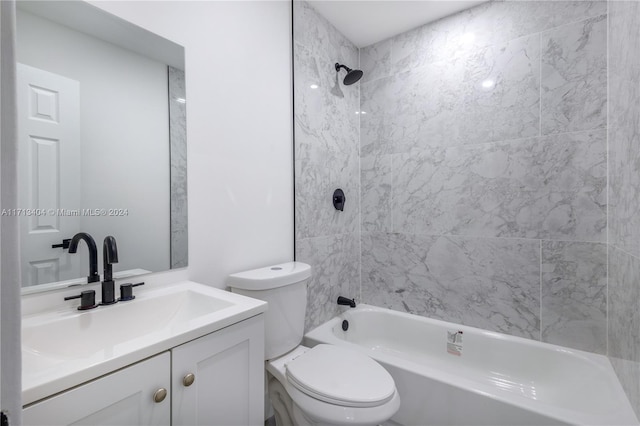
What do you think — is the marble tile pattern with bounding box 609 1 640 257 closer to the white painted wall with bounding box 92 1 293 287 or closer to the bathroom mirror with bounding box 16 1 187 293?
the white painted wall with bounding box 92 1 293 287

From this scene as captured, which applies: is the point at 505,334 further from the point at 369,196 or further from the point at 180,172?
the point at 180,172

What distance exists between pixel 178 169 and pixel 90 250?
444 mm

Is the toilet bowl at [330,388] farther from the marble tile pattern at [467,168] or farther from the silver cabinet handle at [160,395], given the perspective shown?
the silver cabinet handle at [160,395]

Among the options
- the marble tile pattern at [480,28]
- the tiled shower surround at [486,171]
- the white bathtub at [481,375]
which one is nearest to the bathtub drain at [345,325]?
the white bathtub at [481,375]

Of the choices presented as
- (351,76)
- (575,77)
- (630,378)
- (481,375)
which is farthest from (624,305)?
(351,76)

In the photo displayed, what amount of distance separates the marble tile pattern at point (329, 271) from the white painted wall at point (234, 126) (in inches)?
8.0

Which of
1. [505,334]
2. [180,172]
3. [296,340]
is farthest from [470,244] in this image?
[180,172]

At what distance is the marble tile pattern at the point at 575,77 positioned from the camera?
1549 millimetres

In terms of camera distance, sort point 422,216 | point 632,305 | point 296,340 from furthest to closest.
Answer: point 422,216 < point 296,340 < point 632,305

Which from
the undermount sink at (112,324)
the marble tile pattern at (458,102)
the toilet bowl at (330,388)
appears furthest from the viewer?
the marble tile pattern at (458,102)

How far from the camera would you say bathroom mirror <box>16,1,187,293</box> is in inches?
35.1

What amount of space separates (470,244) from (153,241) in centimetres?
181

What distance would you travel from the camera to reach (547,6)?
1.67 m

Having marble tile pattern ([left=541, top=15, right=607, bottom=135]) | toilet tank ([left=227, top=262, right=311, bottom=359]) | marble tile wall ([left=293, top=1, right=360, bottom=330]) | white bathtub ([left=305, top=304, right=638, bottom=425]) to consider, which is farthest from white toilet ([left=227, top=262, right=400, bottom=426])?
marble tile pattern ([left=541, top=15, right=607, bottom=135])
